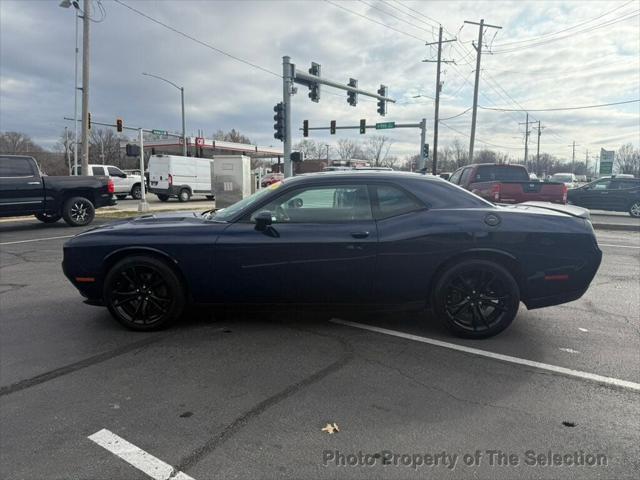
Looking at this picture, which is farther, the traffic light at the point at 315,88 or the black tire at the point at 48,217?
the traffic light at the point at 315,88

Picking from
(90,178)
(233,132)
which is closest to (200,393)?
(90,178)

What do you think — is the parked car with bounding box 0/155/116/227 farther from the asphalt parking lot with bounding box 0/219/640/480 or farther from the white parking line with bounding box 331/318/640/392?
the white parking line with bounding box 331/318/640/392

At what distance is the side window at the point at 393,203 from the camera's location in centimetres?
409

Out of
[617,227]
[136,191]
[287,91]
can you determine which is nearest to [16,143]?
[136,191]

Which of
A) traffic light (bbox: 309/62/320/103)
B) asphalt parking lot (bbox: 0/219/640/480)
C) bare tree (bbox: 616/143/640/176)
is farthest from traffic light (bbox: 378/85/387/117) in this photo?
bare tree (bbox: 616/143/640/176)

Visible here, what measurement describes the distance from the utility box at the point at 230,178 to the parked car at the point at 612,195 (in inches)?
550

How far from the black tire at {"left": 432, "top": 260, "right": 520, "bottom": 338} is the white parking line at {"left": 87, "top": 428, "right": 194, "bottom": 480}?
2.61 metres

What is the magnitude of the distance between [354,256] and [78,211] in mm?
11220

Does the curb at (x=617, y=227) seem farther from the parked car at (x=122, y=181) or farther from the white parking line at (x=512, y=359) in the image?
the parked car at (x=122, y=181)

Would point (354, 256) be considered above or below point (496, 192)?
below

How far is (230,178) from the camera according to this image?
17.3m

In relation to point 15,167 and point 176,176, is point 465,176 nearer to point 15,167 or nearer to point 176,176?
point 15,167

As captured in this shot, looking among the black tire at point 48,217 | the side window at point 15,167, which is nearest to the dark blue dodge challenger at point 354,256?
the side window at point 15,167

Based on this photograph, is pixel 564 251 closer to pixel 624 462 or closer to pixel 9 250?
pixel 624 462
